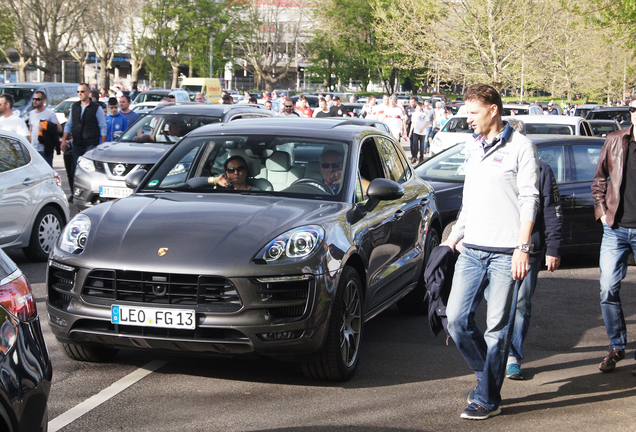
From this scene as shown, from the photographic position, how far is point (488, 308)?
468 centimetres

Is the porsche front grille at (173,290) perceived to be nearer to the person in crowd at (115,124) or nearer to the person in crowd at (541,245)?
the person in crowd at (541,245)

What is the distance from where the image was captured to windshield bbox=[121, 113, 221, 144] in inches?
500

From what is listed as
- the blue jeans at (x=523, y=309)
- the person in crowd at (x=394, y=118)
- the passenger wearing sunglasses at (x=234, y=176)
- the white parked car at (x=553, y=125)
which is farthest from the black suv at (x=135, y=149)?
the person in crowd at (x=394, y=118)

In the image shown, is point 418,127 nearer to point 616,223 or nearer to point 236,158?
point 236,158

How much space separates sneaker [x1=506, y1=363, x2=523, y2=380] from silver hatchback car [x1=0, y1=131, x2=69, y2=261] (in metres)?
5.47

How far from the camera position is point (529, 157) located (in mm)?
4508

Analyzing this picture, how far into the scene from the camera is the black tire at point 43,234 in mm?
9188

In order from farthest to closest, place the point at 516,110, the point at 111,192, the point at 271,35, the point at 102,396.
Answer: the point at 271,35
the point at 516,110
the point at 111,192
the point at 102,396

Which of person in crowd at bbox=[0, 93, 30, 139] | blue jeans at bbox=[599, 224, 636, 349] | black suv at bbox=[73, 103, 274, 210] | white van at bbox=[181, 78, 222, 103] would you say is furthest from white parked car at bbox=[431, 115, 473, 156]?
white van at bbox=[181, 78, 222, 103]

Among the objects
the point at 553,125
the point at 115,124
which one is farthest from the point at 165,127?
the point at 553,125

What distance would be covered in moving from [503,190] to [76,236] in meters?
2.61

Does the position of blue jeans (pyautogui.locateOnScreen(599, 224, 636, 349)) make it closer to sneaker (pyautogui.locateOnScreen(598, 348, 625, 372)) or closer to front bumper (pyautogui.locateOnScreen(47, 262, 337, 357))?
sneaker (pyautogui.locateOnScreen(598, 348, 625, 372))

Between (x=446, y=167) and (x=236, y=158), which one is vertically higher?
(x=236, y=158)

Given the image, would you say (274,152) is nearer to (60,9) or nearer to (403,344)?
(403,344)
